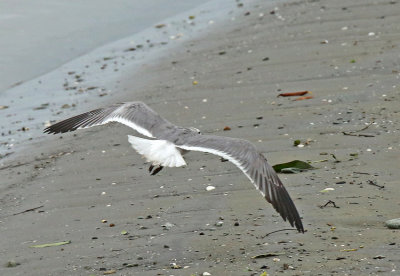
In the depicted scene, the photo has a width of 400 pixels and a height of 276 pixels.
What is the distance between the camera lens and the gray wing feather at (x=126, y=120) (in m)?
6.80

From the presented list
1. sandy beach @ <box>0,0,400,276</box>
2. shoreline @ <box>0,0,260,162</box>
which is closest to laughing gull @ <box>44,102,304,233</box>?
sandy beach @ <box>0,0,400,276</box>

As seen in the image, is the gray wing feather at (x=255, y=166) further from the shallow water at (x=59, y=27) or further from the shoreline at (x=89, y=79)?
the shallow water at (x=59, y=27)

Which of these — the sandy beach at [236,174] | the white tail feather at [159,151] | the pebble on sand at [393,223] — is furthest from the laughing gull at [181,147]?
the pebble on sand at [393,223]

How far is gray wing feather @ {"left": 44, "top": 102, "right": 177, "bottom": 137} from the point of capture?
680cm

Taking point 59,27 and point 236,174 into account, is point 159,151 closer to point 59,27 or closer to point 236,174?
point 236,174

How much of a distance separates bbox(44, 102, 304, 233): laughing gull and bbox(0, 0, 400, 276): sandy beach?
0.28 m

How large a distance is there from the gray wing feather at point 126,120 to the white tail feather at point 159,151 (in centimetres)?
Answer: 37

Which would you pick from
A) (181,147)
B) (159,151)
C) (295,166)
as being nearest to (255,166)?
(181,147)

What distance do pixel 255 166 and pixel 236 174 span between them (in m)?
1.06

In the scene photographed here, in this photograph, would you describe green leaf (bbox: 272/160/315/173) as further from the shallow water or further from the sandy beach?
the shallow water

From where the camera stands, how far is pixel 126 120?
6.90m

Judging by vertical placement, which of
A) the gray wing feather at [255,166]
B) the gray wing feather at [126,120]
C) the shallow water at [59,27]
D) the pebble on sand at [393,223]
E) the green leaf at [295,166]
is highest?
the shallow water at [59,27]

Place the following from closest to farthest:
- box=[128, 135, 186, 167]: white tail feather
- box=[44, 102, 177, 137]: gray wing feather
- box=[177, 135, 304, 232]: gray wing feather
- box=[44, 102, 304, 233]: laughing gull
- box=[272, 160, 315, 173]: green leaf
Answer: box=[177, 135, 304, 232]: gray wing feather
box=[44, 102, 304, 233]: laughing gull
box=[128, 135, 186, 167]: white tail feather
box=[272, 160, 315, 173]: green leaf
box=[44, 102, 177, 137]: gray wing feather

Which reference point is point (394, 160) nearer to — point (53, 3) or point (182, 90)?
point (182, 90)
